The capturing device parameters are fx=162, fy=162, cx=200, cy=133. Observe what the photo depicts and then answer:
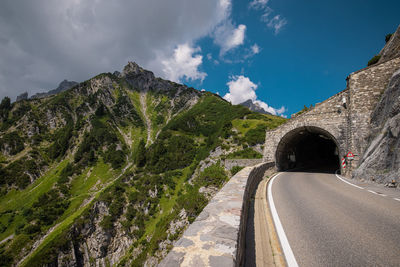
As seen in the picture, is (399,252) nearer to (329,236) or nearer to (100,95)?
(329,236)

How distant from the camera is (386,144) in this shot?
9.98 m

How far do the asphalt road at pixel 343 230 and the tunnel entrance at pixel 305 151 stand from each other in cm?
1264

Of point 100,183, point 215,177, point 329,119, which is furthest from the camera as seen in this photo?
point 100,183

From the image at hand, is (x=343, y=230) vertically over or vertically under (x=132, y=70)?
under

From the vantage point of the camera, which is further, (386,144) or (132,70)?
(132,70)

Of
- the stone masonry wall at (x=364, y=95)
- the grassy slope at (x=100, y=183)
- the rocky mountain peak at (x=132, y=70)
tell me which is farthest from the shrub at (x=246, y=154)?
the rocky mountain peak at (x=132, y=70)

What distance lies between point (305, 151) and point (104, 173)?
70.9 metres

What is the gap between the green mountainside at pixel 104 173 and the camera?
3547 centimetres

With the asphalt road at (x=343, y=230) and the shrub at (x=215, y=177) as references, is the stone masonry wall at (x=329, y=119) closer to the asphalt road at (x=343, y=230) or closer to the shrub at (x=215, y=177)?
the asphalt road at (x=343, y=230)

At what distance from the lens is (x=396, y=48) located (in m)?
15.1

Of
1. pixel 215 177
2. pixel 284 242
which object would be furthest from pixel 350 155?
pixel 215 177

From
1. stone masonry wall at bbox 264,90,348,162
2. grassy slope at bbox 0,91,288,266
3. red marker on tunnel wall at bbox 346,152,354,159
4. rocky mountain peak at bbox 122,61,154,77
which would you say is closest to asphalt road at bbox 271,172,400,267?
red marker on tunnel wall at bbox 346,152,354,159

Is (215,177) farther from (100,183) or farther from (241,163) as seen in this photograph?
(100,183)

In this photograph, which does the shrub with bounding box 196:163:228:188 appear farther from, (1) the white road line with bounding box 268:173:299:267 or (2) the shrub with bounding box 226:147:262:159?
(1) the white road line with bounding box 268:173:299:267
